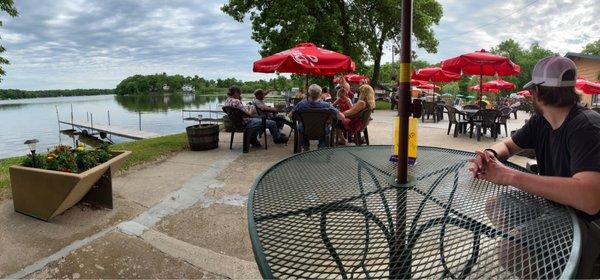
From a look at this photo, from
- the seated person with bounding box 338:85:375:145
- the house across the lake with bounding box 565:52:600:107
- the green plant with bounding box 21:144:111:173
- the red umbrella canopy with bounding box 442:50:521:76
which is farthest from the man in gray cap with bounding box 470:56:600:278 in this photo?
the house across the lake with bounding box 565:52:600:107

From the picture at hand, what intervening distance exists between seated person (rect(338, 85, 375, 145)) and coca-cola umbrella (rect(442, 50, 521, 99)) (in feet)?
12.0

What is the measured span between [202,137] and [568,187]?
597 cm

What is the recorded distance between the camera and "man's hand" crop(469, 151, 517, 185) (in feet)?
4.83

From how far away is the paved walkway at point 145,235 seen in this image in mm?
2443

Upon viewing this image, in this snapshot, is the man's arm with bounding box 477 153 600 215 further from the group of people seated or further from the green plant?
the group of people seated

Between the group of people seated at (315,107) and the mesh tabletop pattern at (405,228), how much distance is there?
11.8 ft

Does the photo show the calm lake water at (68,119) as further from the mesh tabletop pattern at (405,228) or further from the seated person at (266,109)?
the mesh tabletop pattern at (405,228)

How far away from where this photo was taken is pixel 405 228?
1.21 metres

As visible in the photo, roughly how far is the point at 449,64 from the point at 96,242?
8.72m

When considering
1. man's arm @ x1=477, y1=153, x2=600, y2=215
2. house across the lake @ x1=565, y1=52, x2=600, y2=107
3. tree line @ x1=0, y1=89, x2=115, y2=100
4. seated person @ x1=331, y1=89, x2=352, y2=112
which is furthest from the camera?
tree line @ x1=0, y1=89, x2=115, y2=100

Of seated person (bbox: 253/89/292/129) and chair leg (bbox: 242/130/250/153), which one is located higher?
seated person (bbox: 253/89/292/129)

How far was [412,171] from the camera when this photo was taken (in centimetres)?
196

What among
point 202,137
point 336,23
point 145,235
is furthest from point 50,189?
point 336,23

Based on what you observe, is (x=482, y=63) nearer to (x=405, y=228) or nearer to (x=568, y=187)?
(x=568, y=187)
